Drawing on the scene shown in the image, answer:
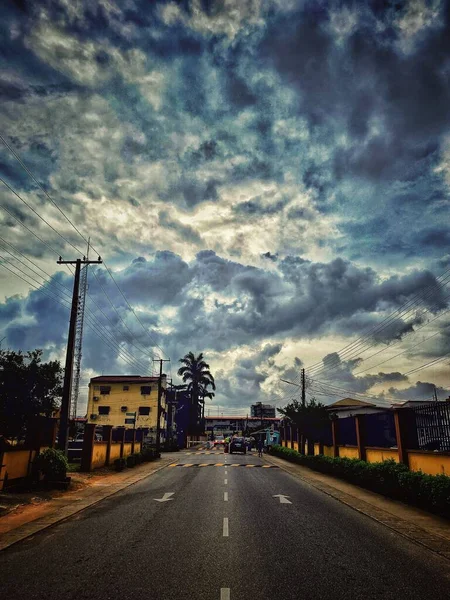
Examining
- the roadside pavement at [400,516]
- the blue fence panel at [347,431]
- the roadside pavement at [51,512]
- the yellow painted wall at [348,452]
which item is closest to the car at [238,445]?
the blue fence panel at [347,431]

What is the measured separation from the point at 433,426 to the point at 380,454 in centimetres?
540

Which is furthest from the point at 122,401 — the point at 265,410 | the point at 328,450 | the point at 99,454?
the point at 265,410

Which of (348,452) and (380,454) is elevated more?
(380,454)

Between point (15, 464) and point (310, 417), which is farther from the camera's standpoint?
point (310, 417)

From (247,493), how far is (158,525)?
685 centimetres

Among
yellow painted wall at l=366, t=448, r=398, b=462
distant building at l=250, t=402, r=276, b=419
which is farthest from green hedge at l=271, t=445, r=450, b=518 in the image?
distant building at l=250, t=402, r=276, b=419

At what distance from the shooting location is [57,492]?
16938 mm

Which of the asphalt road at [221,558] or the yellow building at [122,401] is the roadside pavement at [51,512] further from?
the yellow building at [122,401]

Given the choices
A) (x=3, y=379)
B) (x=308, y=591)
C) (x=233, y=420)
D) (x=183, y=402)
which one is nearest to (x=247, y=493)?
(x=308, y=591)

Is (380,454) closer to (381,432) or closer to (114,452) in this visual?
(381,432)

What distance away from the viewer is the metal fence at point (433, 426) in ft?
48.6

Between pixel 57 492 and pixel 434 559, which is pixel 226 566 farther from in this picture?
pixel 57 492

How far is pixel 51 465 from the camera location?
1769cm

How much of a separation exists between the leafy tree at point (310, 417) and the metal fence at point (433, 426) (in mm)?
15352
